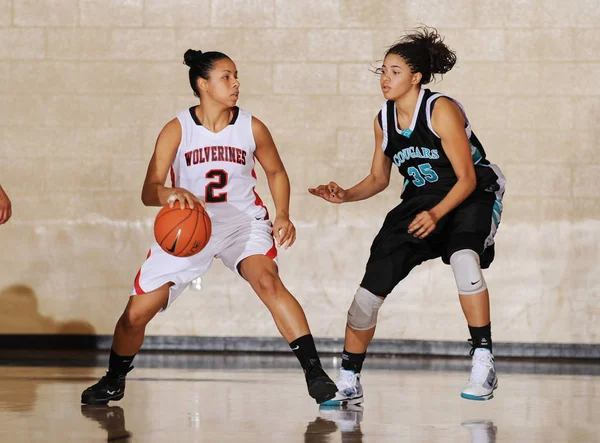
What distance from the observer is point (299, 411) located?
13.1ft

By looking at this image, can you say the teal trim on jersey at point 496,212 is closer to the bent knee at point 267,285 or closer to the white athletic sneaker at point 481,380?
the white athletic sneaker at point 481,380

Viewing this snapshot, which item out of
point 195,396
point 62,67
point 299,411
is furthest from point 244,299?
point 299,411

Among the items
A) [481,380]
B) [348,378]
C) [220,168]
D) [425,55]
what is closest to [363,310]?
[348,378]

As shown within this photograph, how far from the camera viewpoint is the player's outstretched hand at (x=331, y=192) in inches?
168

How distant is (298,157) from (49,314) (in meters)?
2.13

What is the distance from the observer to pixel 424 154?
4195 millimetres

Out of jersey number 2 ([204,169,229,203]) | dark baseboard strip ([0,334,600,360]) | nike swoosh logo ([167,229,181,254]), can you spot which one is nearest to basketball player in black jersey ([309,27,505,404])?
jersey number 2 ([204,169,229,203])

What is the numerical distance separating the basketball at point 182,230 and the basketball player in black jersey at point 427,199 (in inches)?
22.8

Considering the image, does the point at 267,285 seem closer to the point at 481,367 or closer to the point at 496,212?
the point at 481,367

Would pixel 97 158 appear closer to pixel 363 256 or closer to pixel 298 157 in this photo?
pixel 298 157

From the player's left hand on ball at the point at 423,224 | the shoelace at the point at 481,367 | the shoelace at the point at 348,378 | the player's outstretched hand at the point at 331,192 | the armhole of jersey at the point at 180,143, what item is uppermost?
the armhole of jersey at the point at 180,143

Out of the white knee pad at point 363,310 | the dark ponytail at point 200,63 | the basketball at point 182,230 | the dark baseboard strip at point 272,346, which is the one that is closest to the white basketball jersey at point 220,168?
the dark ponytail at point 200,63

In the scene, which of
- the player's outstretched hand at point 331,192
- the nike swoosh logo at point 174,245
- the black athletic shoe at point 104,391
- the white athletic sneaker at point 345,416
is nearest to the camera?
the white athletic sneaker at point 345,416

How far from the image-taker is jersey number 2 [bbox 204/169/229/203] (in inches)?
167
